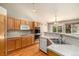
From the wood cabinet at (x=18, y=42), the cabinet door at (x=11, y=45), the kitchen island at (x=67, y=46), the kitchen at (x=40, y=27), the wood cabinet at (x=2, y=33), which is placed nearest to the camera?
the kitchen island at (x=67, y=46)

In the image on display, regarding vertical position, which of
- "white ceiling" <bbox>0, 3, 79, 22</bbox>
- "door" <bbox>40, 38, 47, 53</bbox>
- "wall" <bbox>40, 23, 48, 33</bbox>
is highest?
"white ceiling" <bbox>0, 3, 79, 22</bbox>

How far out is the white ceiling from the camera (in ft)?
6.04

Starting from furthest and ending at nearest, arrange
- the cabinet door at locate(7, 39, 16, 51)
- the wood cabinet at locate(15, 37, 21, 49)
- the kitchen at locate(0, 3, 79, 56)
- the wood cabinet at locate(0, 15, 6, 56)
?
1. the wood cabinet at locate(15, 37, 21, 49)
2. the cabinet door at locate(7, 39, 16, 51)
3. the wood cabinet at locate(0, 15, 6, 56)
4. the kitchen at locate(0, 3, 79, 56)

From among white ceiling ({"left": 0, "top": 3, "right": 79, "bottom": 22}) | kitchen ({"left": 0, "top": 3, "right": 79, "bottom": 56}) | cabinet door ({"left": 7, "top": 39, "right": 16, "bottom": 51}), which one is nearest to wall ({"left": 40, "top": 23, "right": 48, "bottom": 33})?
kitchen ({"left": 0, "top": 3, "right": 79, "bottom": 56})

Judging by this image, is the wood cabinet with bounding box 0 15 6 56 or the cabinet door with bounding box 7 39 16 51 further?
the cabinet door with bounding box 7 39 16 51

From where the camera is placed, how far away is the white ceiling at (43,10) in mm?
1841

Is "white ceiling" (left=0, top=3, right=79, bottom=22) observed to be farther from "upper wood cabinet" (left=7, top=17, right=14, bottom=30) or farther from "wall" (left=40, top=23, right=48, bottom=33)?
"upper wood cabinet" (left=7, top=17, right=14, bottom=30)

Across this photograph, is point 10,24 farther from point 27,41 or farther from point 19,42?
point 27,41

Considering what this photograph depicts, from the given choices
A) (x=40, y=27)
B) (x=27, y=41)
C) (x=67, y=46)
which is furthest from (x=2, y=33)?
(x=67, y=46)

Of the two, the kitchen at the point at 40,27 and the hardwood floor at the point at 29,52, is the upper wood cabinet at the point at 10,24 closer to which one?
the kitchen at the point at 40,27

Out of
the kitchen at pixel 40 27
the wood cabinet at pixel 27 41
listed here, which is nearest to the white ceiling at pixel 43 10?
the kitchen at pixel 40 27

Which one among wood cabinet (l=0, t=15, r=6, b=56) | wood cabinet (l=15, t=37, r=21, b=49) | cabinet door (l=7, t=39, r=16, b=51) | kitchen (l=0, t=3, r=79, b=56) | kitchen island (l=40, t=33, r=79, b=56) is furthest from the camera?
wood cabinet (l=15, t=37, r=21, b=49)

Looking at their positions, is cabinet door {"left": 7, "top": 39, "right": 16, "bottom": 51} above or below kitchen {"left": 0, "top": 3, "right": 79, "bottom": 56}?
below

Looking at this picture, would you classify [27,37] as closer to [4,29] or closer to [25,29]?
[25,29]
